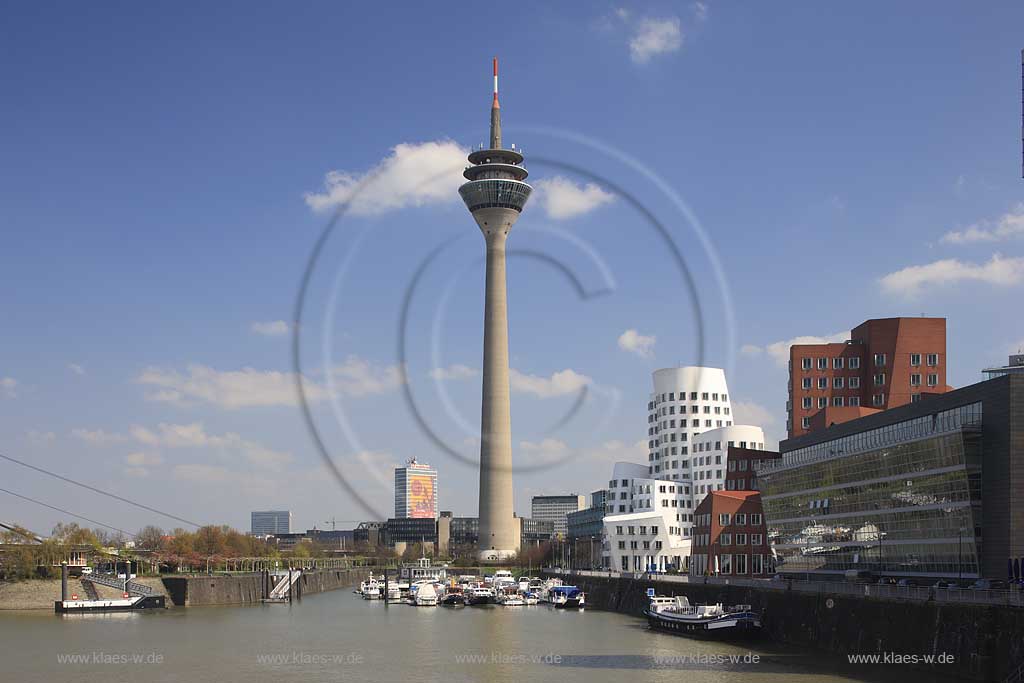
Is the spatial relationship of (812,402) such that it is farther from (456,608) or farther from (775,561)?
(456,608)

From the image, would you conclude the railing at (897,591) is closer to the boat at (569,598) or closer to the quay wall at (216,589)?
the boat at (569,598)

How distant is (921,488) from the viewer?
84750 millimetres

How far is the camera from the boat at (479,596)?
152375 millimetres

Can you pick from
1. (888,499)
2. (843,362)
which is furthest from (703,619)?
(843,362)

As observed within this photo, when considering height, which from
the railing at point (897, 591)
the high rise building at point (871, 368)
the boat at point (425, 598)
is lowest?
the boat at point (425, 598)

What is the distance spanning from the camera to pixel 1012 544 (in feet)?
241

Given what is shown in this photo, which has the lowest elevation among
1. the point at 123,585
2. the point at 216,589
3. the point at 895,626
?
the point at 216,589

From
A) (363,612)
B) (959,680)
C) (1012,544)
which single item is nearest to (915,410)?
(1012,544)

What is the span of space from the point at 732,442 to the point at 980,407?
402 ft

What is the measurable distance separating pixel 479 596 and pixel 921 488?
259 feet

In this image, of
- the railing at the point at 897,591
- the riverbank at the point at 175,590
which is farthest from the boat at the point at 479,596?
the railing at the point at 897,591

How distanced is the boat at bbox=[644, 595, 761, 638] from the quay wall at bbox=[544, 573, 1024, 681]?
1.40 m

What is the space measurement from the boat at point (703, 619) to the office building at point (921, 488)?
1232cm

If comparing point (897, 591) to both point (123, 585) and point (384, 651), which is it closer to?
point (384, 651)
